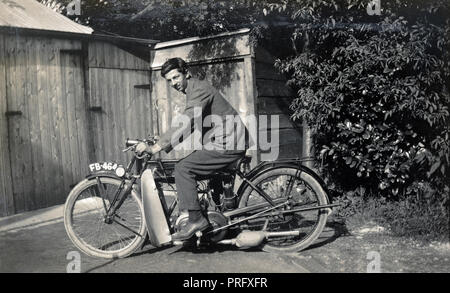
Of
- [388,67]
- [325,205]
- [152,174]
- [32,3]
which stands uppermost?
[32,3]

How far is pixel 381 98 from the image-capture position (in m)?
4.93

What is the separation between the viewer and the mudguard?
4.04m

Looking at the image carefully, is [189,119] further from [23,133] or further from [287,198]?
[23,133]

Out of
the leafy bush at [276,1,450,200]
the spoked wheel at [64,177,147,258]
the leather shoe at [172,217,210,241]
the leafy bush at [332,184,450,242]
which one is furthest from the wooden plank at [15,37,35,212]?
the leafy bush at [332,184,450,242]

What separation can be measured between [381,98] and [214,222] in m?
2.48

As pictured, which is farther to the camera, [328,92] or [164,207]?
[328,92]

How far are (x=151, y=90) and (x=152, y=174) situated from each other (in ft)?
14.6

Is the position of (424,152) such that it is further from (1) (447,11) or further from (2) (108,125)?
(2) (108,125)

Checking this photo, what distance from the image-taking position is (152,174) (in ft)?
13.4

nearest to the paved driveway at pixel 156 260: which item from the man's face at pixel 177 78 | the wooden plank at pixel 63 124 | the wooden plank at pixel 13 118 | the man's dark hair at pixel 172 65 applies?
the wooden plank at pixel 13 118

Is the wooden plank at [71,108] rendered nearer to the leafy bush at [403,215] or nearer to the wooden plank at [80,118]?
the wooden plank at [80,118]

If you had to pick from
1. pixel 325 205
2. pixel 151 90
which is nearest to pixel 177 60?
pixel 325 205

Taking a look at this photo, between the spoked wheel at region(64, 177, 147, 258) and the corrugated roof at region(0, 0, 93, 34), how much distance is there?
322 centimetres

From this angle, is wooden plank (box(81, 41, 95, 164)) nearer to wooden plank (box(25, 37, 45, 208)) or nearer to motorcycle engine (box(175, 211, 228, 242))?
wooden plank (box(25, 37, 45, 208))
